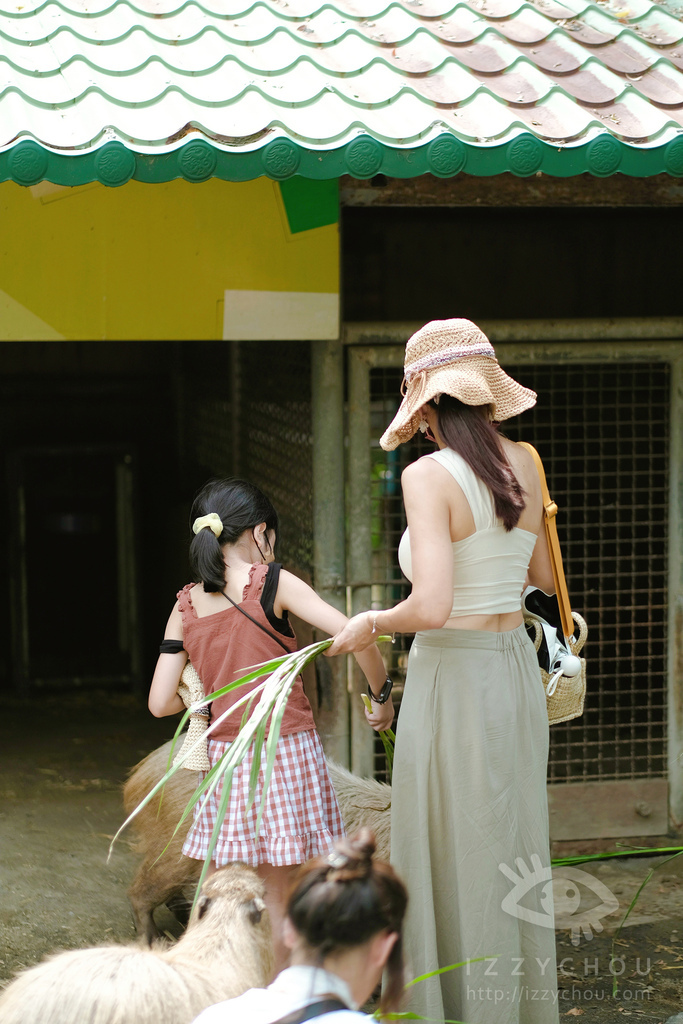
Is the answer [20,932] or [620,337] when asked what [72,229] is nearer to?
[620,337]

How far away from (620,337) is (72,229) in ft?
7.34

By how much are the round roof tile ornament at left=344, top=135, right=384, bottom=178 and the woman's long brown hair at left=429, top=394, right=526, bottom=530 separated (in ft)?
3.06

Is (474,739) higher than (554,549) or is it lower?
lower

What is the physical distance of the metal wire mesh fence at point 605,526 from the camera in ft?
15.0

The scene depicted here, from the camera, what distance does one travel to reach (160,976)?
84.4 inches

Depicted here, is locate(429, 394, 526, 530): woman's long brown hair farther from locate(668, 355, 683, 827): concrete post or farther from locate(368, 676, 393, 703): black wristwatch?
locate(668, 355, 683, 827): concrete post

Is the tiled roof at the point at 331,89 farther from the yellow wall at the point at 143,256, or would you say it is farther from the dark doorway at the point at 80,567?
the dark doorway at the point at 80,567

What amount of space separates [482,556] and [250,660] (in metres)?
0.76

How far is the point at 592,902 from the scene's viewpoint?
4.20m

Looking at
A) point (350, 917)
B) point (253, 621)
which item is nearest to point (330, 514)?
point (253, 621)

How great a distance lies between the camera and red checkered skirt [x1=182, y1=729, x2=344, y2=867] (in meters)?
2.99

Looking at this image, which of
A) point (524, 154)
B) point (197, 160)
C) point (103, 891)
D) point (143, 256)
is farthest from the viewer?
point (103, 891)

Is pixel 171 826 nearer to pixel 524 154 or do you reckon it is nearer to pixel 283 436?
pixel 283 436

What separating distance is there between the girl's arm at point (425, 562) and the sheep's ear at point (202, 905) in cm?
69
